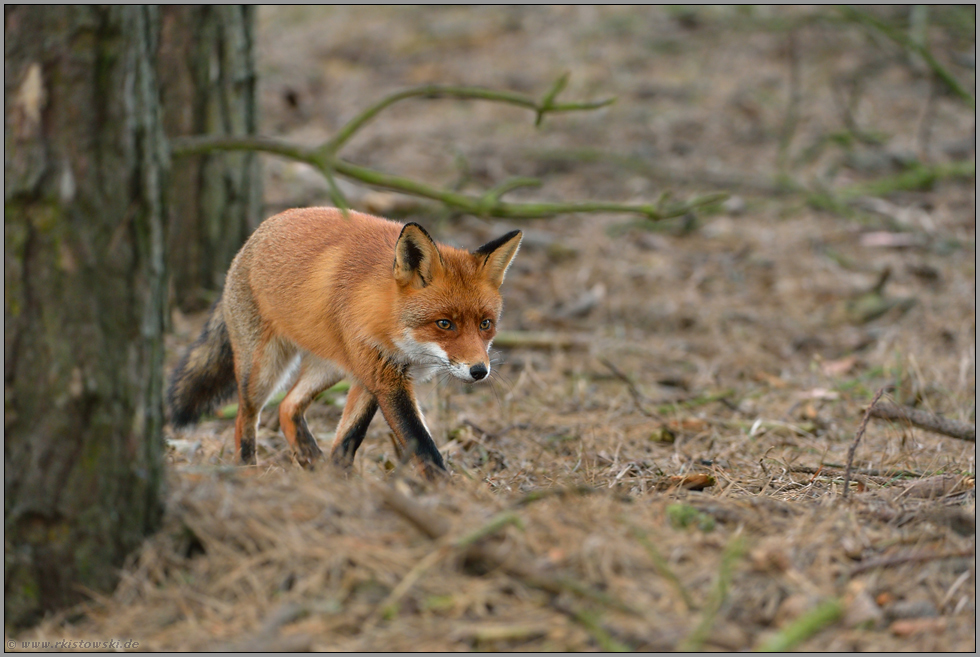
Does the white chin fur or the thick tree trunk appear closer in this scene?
the thick tree trunk

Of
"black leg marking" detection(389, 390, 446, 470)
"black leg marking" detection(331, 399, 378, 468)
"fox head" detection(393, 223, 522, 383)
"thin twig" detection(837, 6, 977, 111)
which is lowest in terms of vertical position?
"black leg marking" detection(331, 399, 378, 468)

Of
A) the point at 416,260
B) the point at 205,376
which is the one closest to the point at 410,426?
the point at 416,260

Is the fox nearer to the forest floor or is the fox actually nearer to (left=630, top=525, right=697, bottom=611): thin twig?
the forest floor

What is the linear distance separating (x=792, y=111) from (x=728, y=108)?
2.89 m

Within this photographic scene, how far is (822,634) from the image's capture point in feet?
8.84

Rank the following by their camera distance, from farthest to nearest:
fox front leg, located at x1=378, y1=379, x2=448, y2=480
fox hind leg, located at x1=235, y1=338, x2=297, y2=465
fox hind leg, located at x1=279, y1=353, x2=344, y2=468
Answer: fox hind leg, located at x1=279, y1=353, x2=344, y2=468 → fox hind leg, located at x1=235, y1=338, x2=297, y2=465 → fox front leg, located at x1=378, y1=379, x2=448, y2=480

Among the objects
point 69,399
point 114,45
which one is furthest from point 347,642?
point 114,45

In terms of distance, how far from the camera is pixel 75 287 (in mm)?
2840

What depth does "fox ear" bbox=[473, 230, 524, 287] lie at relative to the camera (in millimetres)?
4508

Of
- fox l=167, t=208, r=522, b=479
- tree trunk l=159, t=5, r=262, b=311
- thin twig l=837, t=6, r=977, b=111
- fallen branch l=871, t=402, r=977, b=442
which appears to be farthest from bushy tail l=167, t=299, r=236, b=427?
thin twig l=837, t=6, r=977, b=111

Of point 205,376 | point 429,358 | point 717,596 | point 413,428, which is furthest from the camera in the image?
point 205,376

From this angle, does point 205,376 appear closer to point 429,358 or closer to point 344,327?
point 344,327

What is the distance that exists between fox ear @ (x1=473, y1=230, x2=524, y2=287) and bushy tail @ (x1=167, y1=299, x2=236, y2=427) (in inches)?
67.7

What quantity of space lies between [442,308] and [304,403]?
1.17 metres
